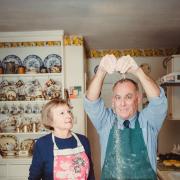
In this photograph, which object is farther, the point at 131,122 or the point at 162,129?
the point at 162,129

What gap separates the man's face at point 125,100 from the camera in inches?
56.3

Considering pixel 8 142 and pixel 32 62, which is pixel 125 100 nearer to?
pixel 32 62

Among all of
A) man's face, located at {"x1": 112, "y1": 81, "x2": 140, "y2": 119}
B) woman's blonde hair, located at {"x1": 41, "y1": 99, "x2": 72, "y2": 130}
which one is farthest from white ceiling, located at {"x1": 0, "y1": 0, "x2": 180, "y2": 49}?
man's face, located at {"x1": 112, "y1": 81, "x2": 140, "y2": 119}

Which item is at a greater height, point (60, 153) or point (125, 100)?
point (125, 100)

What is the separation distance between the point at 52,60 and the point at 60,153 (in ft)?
8.10

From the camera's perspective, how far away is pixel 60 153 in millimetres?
1606

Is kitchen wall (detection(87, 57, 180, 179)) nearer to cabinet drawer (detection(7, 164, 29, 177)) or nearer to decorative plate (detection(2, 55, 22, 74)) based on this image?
decorative plate (detection(2, 55, 22, 74))

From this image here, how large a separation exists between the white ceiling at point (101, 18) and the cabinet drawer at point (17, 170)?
5.50ft

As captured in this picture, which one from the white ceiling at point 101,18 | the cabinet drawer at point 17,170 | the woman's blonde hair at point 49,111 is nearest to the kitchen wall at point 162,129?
the white ceiling at point 101,18

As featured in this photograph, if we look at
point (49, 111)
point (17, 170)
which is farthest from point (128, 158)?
point (17, 170)

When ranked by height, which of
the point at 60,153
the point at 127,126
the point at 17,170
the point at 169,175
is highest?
the point at 127,126

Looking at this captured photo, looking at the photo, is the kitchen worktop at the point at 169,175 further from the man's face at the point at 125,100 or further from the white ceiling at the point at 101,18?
the white ceiling at the point at 101,18

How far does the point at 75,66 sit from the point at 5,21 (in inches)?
42.5

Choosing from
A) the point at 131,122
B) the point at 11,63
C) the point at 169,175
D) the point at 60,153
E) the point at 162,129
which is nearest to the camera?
the point at 131,122
